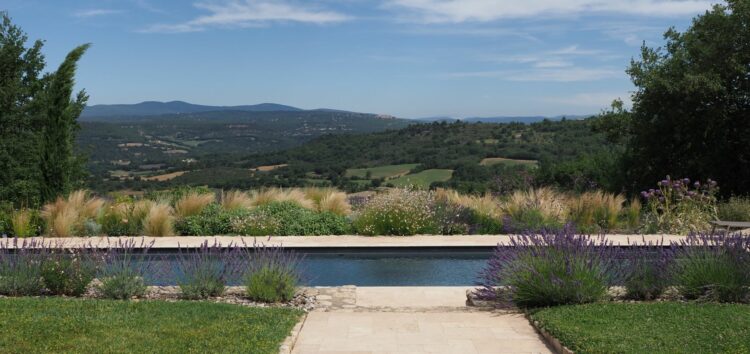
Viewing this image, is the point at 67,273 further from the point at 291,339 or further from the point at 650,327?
the point at 650,327

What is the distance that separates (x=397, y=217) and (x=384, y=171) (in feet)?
88.9

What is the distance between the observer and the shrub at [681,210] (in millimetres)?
10266

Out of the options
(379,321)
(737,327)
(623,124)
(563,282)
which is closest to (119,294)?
(379,321)

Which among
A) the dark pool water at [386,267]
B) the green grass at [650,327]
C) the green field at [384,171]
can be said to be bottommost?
the green field at [384,171]

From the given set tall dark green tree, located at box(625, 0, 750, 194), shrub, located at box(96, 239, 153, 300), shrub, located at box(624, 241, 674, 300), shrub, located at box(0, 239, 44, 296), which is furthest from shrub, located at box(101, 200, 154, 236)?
tall dark green tree, located at box(625, 0, 750, 194)

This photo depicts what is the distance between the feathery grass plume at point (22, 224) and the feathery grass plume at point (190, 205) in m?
2.29

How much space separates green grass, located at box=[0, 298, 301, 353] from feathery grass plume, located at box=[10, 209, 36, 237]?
567 cm

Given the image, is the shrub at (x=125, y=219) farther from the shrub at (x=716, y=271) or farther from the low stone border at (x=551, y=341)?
the shrub at (x=716, y=271)

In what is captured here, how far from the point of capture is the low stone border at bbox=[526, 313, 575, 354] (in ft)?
13.6

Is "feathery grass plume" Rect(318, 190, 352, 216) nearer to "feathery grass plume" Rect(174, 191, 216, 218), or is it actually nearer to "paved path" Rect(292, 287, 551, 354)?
"feathery grass plume" Rect(174, 191, 216, 218)

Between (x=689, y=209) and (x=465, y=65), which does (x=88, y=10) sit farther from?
(x=689, y=209)

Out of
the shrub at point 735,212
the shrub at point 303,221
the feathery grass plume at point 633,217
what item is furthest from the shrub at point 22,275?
the shrub at point 735,212

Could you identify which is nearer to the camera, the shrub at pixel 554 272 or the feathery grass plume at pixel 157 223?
the shrub at pixel 554 272

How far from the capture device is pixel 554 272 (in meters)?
5.37
